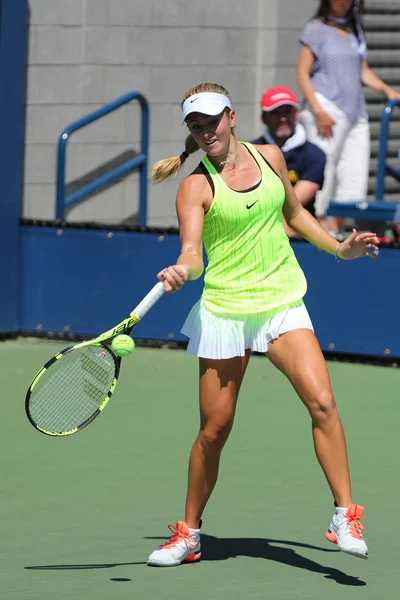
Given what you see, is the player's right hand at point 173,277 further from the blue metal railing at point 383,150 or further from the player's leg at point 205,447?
the blue metal railing at point 383,150

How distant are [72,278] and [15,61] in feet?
5.20

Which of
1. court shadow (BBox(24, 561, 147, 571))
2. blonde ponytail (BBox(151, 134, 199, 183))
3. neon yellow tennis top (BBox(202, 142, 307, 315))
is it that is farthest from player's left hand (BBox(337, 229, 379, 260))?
court shadow (BBox(24, 561, 147, 571))

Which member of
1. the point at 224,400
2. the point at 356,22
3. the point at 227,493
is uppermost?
the point at 356,22

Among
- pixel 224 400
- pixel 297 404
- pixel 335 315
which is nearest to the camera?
pixel 224 400

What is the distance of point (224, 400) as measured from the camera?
571 centimetres

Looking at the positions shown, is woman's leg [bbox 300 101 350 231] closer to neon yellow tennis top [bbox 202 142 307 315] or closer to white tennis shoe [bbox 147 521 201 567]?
neon yellow tennis top [bbox 202 142 307 315]

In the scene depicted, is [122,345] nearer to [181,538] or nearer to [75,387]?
[75,387]

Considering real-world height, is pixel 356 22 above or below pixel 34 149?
above

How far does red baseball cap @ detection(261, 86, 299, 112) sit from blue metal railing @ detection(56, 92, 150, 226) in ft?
5.52

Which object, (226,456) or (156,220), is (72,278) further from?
(226,456)

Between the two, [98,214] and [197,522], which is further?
[98,214]

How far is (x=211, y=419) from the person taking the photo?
5.73m

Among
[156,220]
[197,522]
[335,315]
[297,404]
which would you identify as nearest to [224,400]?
[197,522]

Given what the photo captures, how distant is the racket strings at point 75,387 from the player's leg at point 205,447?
390 mm
